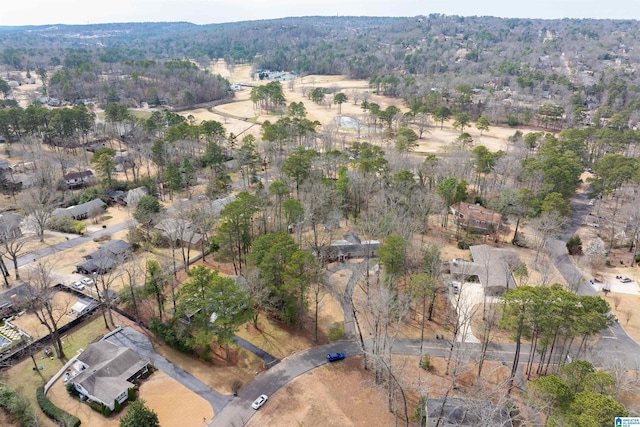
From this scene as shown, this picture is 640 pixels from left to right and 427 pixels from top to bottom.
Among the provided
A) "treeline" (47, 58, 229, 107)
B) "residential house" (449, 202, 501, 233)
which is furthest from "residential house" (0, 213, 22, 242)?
"treeline" (47, 58, 229, 107)

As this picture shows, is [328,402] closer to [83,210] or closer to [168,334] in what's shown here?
[168,334]

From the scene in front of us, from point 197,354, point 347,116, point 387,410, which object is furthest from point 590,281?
point 347,116

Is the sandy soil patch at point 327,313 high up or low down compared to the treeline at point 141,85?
down

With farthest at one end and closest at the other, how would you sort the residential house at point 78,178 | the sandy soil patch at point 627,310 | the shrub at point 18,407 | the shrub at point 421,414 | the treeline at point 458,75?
the treeline at point 458,75 < the residential house at point 78,178 < the sandy soil patch at point 627,310 < the shrub at point 18,407 < the shrub at point 421,414

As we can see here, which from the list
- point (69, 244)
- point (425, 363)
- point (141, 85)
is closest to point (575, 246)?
point (425, 363)

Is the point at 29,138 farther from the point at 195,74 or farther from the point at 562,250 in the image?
the point at 562,250

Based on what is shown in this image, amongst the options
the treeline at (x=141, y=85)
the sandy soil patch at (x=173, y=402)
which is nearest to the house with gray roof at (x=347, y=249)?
the sandy soil patch at (x=173, y=402)

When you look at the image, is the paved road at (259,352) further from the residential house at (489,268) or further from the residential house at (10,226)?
the residential house at (10,226)
